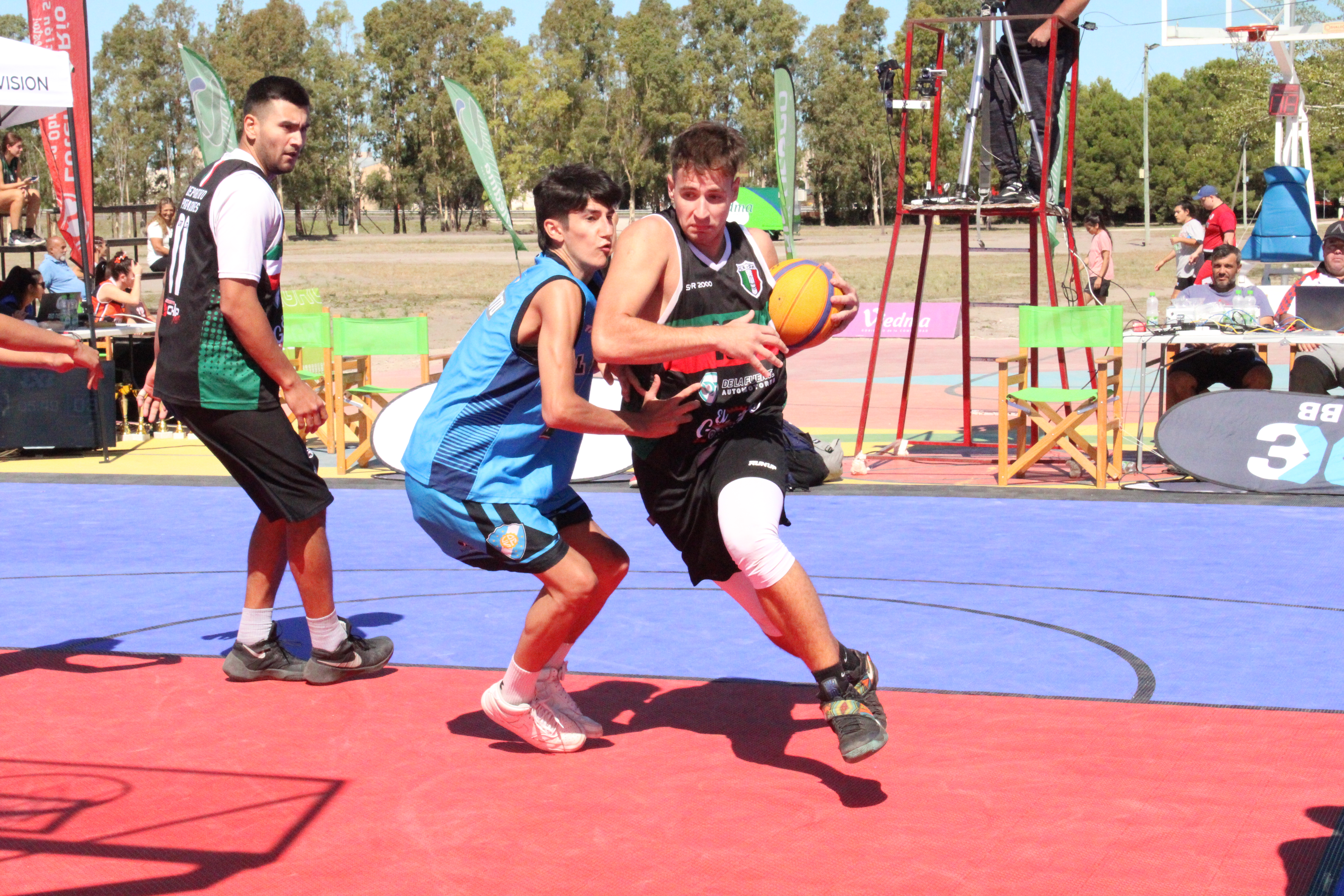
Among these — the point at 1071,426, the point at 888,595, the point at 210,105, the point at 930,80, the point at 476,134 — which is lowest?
the point at 888,595

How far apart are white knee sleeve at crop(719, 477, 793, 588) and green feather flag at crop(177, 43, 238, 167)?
1338cm

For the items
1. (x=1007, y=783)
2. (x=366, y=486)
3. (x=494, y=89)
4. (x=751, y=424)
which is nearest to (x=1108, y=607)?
(x=1007, y=783)

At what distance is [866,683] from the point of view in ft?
11.5

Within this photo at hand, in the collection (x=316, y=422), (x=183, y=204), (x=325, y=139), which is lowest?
(x=316, y=422)

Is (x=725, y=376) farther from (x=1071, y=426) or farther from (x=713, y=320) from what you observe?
(x=1071, y=426)

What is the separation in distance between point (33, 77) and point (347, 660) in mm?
6662

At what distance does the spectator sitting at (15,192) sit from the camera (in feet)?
46.5

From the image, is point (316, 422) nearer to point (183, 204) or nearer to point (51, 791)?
point (183, 204)

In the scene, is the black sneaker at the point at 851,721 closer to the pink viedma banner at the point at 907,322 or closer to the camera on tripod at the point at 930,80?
the camera on tripod at the point at 930,80

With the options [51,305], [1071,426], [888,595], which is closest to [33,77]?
[51,305]

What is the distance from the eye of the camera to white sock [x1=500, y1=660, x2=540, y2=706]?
12.5 ft

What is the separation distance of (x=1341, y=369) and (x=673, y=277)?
295 inches

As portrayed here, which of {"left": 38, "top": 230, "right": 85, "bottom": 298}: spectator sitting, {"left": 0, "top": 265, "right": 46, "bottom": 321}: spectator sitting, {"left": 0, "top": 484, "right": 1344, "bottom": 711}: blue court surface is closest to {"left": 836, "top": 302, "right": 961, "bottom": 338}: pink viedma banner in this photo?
{"left": 38, "top": 230, "right": 85, "bottom": 298}: spectator sitting

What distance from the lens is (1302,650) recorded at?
4984mm
